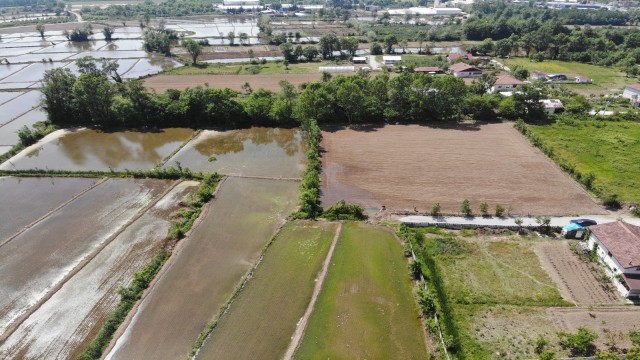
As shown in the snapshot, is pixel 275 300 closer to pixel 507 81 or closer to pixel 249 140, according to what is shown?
pixel 249 140

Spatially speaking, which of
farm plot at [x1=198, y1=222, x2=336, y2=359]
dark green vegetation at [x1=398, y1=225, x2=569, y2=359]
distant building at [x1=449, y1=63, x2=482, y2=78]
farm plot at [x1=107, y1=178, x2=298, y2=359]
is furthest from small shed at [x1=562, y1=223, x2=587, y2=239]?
distant building at [x1=449, y1=63, x2=482, y2=78]

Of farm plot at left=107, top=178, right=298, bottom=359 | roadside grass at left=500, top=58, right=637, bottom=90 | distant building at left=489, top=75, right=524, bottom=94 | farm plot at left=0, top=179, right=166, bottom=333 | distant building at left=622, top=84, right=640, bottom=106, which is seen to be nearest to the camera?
farm plot at left=107, top=178, right=298, bottom=359

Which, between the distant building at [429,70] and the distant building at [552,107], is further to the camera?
the distant building at [429,70]

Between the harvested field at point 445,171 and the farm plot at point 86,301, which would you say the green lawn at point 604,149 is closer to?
the harvested field at point 445,171

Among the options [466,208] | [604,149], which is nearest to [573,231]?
[466,208]

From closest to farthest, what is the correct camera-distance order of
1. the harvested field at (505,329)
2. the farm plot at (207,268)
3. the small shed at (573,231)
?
the harvested field at (505,329), the farm plot at (207,268), the small shed at (573,231)

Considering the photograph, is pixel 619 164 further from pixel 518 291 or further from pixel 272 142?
pixel 272 142

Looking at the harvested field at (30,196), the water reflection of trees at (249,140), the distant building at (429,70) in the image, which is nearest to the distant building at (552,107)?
the distant building at (429,70)

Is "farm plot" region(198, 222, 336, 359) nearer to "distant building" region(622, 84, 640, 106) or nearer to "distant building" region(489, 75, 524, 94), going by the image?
"distant building" region(489, 75, 524, 94)
